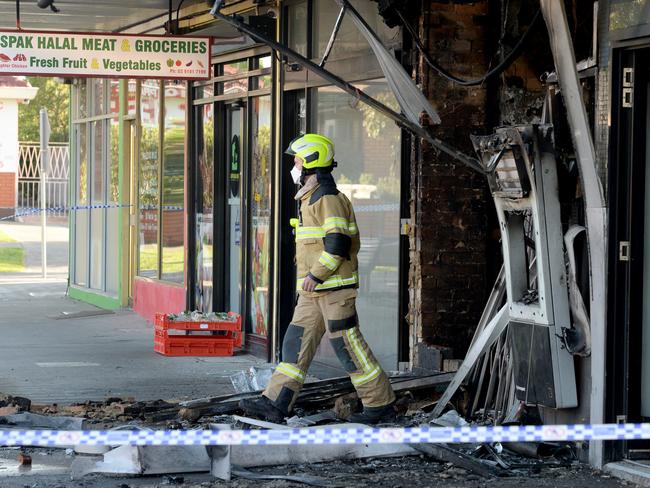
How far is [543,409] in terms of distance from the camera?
25.6ft

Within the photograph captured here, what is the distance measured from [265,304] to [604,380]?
6.14 m

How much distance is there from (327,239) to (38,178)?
33.7 m

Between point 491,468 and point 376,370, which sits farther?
point 376,370

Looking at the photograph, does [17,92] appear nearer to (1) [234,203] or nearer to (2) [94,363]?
(1) [234,203]

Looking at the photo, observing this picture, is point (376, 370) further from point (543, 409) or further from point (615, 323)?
point (615, 323)

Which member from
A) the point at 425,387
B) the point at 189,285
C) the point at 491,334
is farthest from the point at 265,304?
the point at 491,334

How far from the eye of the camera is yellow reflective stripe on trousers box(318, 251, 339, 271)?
8305 mm

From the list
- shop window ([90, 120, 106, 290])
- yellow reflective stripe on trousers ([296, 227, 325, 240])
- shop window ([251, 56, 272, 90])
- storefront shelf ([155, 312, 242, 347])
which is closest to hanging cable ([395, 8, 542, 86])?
yellow reflective stripe on trousers ([296, 227, 325, 240])

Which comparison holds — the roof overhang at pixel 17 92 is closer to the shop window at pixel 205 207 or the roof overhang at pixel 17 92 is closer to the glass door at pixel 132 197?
the glass door at pixel 132 197

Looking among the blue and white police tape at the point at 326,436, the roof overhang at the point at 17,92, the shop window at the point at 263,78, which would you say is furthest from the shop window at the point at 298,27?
the roof overhang at the point at 17,92

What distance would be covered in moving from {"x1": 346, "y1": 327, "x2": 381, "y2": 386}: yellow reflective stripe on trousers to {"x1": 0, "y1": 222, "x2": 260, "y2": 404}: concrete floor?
7.27 ft

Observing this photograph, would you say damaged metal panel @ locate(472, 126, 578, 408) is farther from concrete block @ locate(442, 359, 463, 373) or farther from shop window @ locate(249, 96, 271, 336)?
shop window @ locate(249, 96, 271, 336)

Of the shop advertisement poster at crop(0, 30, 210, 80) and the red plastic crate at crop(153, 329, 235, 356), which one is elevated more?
the shop advertisement poster at crop(0, 30, 210, 80)

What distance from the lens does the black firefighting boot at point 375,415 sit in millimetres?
8375
